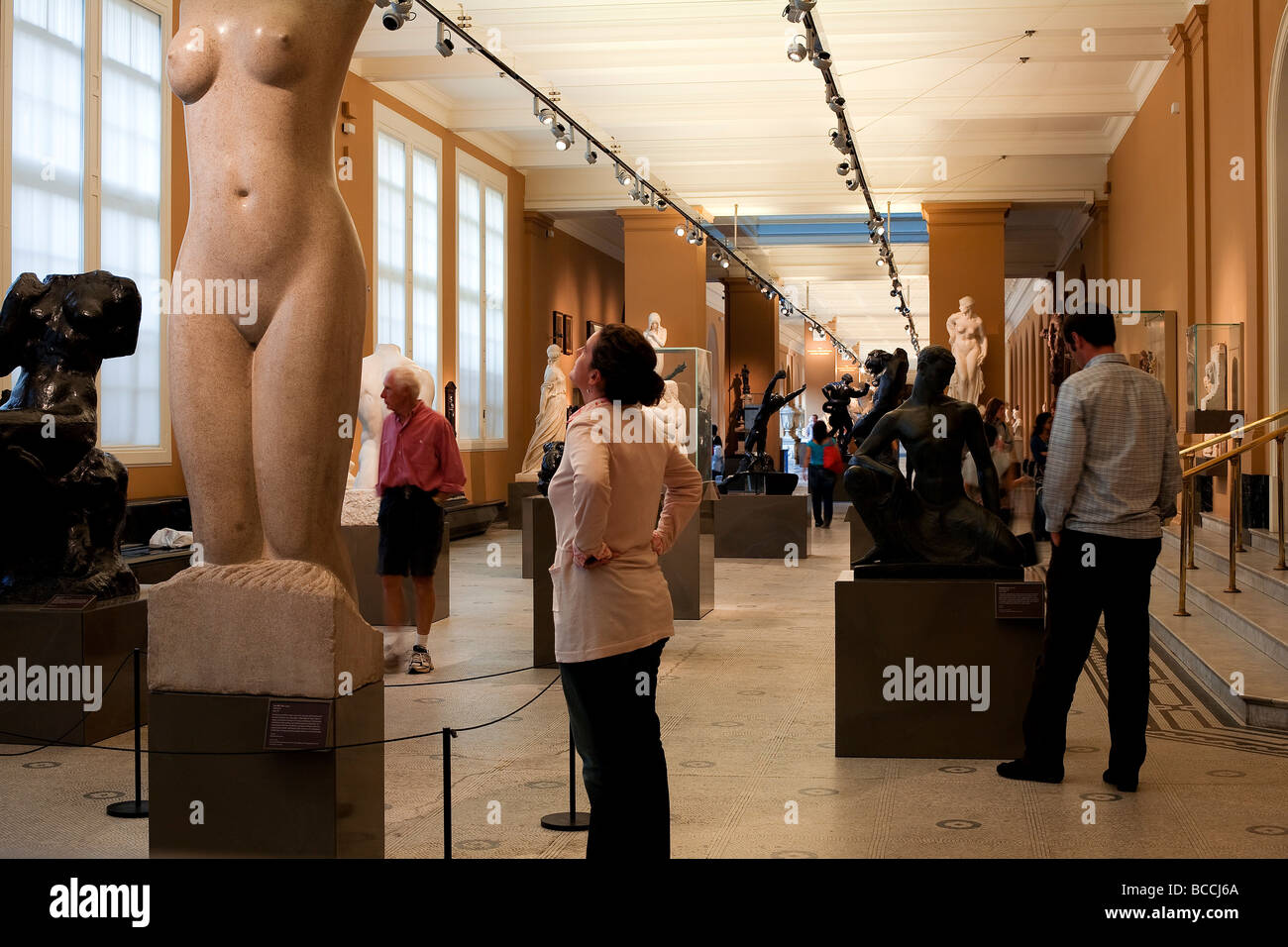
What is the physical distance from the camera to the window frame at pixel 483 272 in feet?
65.5

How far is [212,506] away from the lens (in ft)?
11.6

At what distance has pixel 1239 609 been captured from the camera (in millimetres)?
7988

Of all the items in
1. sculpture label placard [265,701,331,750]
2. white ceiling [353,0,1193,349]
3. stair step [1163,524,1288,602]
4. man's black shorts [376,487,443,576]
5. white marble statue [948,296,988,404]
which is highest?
white ceiling [353,0,1193,349]

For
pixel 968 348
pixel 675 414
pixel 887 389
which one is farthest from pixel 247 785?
pixel 968 348

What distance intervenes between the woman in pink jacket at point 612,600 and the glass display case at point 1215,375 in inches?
409

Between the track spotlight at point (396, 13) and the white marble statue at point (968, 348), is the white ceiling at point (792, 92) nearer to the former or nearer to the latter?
the white marble statue at point (968, 348)

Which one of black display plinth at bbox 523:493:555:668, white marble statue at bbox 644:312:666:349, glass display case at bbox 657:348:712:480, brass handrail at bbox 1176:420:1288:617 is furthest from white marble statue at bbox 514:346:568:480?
black display plinth at bbox 523:493:555:668

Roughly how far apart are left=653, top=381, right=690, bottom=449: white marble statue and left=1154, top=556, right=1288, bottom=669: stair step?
251 inches

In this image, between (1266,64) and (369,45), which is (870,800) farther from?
(369,45)

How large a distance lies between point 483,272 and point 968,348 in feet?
26.7

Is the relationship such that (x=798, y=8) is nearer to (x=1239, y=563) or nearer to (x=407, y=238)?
(x=1239, y=563)

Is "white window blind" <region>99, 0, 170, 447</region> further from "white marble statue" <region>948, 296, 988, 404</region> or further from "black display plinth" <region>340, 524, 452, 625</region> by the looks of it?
"white marble statue" <region>948, 296, 988, 404</region>

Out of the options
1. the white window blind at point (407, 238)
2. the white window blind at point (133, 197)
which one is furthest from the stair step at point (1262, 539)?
the white window blind at point (407, 238)

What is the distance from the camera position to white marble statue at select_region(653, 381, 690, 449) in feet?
50.8
